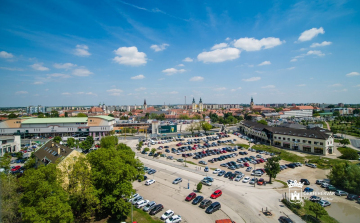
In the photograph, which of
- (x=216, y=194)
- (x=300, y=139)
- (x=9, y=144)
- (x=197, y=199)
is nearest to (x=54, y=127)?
(x=9, y=144)

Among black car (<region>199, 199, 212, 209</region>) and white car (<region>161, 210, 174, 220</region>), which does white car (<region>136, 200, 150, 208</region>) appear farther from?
black car (<region>199, 199, 212, 209</region>)

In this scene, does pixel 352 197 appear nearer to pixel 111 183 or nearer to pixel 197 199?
pixel 197 199

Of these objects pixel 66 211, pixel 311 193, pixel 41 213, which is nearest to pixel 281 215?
pixel 311 193

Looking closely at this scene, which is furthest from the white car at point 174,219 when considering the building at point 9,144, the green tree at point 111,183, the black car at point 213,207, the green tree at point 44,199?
the building at point 9,144

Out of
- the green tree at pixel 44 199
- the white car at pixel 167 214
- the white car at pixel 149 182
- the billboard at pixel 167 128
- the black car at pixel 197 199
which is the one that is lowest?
the white car at pixel 149 182

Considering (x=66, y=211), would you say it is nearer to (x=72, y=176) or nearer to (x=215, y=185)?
(x=72, y=176)

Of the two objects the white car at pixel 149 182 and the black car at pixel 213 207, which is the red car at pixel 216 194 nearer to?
the black car at pixel 213 207

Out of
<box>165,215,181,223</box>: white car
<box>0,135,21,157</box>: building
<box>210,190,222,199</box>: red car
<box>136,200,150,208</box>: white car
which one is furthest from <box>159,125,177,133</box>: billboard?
<box>165,215,181,223</box>: white car
